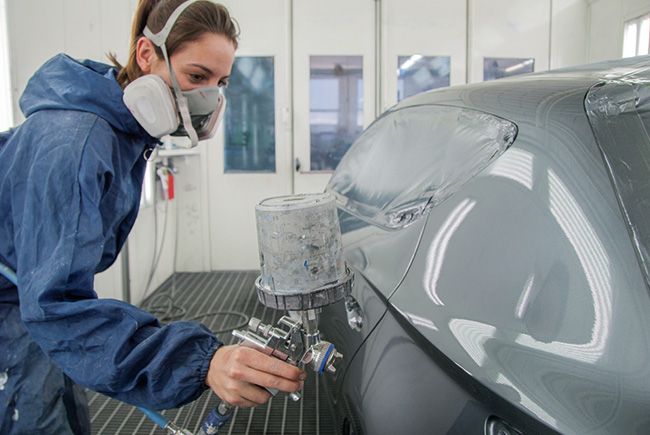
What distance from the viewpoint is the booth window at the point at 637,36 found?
4246 mm

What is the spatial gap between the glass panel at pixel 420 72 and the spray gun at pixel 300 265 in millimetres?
4352

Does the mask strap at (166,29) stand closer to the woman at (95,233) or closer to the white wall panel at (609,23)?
the woman at (95,233)

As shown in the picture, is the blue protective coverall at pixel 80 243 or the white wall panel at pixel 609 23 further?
the white wall panel at pixel 609 23

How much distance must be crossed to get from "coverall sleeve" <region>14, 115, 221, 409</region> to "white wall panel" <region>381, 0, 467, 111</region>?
13.8ft

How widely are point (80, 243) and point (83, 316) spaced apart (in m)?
0.12

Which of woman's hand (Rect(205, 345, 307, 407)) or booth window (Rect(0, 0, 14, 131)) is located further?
booth window (Rect(0, 0, 14, 131))

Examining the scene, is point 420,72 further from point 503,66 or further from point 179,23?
point 179,23

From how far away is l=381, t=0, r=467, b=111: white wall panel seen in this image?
15.7 ft

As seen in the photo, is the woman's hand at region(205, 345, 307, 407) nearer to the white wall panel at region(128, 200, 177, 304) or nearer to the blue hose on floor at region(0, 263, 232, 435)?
the blue hose on floor at region(0, 263, 232, 435)

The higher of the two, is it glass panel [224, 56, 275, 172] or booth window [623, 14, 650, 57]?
booth window [623, 14, 650, 57]

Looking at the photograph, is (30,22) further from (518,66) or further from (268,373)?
(518,66)

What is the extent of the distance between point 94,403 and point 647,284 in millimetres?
A: 2564

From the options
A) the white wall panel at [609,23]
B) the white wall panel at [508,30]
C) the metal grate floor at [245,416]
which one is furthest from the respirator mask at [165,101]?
the white wall panel at [609,23]

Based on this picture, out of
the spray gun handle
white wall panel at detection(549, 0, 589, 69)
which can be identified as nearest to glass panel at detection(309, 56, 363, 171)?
white wall panel at detection(549, 0, 589, 69)
